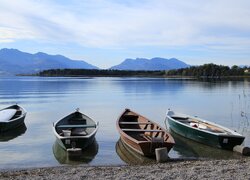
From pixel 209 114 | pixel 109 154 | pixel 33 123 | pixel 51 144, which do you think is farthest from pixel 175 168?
pixel 209 114

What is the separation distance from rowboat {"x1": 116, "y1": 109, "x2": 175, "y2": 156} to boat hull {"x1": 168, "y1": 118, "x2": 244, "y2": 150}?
2171 millimetres

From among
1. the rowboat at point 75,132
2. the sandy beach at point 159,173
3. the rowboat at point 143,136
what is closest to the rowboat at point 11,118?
the rowboat at point 75,132

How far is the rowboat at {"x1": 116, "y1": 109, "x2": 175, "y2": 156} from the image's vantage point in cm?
1599

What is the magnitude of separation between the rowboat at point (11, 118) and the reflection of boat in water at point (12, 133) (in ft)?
0.75

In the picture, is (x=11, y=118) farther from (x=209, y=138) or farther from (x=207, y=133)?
(x=209, y=138)

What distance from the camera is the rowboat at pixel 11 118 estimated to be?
23.8 meters

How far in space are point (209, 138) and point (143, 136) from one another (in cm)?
354

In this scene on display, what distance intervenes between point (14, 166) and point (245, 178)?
9808 mm

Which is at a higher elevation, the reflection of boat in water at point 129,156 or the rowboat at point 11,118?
the rowboat at point 11,118

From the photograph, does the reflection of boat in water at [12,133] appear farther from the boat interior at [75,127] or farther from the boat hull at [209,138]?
the boat hull at [209,138]

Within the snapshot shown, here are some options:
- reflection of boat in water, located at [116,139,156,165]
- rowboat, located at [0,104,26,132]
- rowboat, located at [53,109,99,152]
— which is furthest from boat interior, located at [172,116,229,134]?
rowboat, located at [0,104,26,132]

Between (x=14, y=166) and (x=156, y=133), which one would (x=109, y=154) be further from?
(x=14, y=166)

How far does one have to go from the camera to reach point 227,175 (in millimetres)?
11359

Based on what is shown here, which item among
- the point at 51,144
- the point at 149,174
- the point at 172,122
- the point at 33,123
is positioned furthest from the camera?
the point at 33,123
